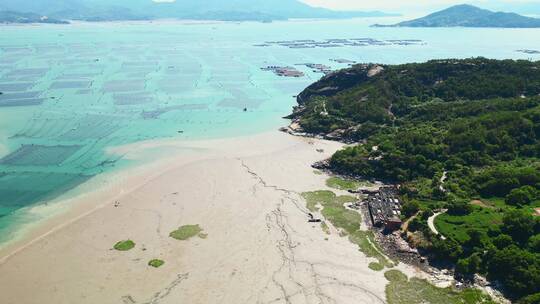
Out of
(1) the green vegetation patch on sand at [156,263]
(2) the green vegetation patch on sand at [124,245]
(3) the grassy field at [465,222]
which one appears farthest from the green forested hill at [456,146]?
(2) the green vegetation patch on sand at [124,245]

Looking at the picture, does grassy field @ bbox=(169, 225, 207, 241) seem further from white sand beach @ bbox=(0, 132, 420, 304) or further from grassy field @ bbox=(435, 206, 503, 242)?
grassy field @ bbox=(435, 206, 503, 242)

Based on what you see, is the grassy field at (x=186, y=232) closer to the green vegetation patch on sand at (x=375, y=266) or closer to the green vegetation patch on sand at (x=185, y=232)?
the green vegetation patch on sand at (x=185, y=232)

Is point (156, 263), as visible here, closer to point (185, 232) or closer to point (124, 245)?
point (124, 245)

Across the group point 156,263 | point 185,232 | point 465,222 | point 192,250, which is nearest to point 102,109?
point 185,232

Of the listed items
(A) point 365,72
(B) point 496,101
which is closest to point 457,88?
(B) point 496,101

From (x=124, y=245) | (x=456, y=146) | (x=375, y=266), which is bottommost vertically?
(x=375, y=266)

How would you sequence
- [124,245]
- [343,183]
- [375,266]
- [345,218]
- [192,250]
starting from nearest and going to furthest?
1. [375,266]
2. [192,250]
3. [124,245]
4. [345,218]
5. [343,183]

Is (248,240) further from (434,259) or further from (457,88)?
(457,88)

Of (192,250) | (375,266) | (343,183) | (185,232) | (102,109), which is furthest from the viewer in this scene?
(102,109)
